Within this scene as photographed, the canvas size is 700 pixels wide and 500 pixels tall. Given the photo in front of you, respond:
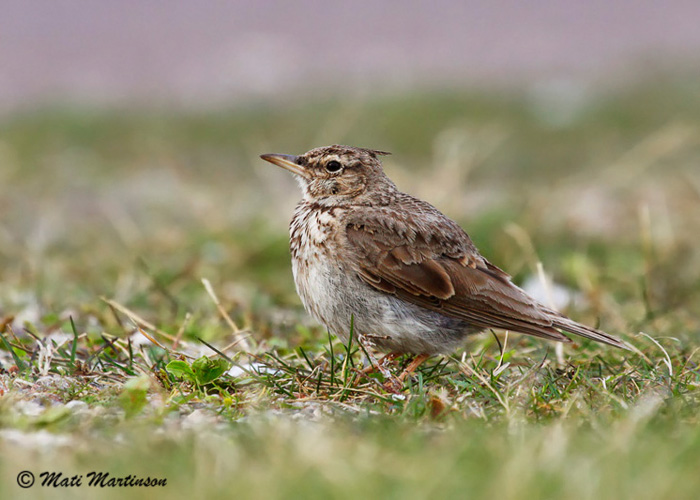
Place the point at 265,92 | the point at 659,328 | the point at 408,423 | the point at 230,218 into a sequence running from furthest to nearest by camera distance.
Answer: the point at 265,92, the point at 230,218, the point at 659,328, the point at 408,423

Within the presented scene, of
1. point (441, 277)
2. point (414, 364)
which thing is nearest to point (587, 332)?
point (441, 277)

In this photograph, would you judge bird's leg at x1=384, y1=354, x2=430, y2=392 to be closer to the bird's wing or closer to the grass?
the grass

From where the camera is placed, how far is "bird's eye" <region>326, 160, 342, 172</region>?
5.92 m

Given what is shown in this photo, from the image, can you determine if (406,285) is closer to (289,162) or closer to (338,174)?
(338,174)

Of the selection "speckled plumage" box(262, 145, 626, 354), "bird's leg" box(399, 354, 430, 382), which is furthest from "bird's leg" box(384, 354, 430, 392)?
"speckled plumage" box(262, 145, 626, 354)

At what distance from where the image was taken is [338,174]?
5898 millimetres

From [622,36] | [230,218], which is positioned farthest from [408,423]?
[622,36]

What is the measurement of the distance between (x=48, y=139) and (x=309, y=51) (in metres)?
13.1

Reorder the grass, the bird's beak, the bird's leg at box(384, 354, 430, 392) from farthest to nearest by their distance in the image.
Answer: the bird's beak < the bird's leg at box(384, 354, 430, 392) < the grass

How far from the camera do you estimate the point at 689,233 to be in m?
9.95

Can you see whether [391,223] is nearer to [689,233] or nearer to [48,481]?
[48,481]

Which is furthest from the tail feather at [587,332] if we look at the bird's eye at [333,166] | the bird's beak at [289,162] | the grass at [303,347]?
the bird's beak at [289,162]

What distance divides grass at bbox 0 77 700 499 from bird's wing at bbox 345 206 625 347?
0.78 feet

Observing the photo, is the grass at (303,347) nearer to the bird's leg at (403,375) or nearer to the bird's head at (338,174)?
the bird's leg at (403,375)
